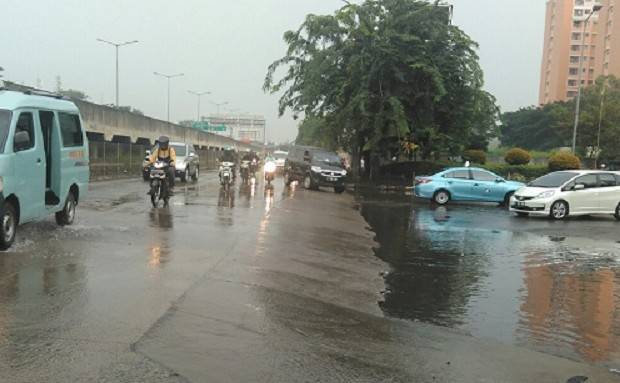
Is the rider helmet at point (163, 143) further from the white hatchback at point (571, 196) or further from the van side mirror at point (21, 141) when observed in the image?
the white hatchback at point (571, 196)

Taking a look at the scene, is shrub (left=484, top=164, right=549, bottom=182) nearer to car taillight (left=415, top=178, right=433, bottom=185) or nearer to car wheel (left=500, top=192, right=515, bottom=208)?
car wheel (left=500, top=192, right=515, bottom=208)

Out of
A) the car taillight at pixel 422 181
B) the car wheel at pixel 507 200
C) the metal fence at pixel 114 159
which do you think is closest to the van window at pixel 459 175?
the car taillight at pixel 422 181

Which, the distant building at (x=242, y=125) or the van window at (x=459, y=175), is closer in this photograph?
the van window at (x=459, y=175)

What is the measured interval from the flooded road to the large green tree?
16.6 metres

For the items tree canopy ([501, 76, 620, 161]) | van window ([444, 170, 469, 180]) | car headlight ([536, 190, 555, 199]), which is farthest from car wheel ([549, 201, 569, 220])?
tree canopy ([501, 76, 620, 161])

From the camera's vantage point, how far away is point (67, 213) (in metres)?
11.2

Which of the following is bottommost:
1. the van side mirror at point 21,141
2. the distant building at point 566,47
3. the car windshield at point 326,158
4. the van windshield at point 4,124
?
the car windshield at point 326,158

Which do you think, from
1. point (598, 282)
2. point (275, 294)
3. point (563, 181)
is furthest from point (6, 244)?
point (563, 181)

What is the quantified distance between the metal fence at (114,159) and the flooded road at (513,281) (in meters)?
17.5

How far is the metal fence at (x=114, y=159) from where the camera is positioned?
2870cm

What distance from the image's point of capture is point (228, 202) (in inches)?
709

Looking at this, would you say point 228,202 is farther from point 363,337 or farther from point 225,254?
point 363,337

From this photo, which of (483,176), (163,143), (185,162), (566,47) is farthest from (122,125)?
(566,47)

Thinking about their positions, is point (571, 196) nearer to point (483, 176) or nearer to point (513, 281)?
point (483, 176)
